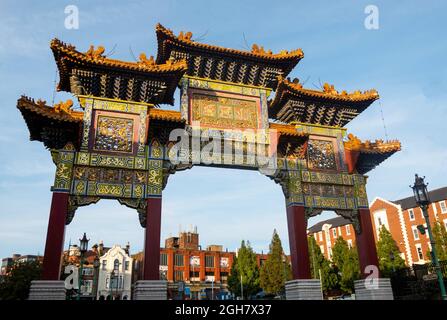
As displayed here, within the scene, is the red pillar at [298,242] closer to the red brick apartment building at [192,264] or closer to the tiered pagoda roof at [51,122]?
the tiered pagoda roof at [51,122]

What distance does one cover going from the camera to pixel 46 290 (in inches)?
434

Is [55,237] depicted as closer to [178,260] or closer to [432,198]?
[432,198]

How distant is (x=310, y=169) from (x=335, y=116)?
3181 millimetres

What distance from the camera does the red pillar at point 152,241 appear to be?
1201cm

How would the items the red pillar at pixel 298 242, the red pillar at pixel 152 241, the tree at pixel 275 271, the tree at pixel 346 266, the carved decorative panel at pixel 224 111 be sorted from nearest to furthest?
the red pillar at pixel 152 241 < the red pillar at pixel 298 242 < the carved decorative panel at pixel 224 111 < the tree at pixel 346 266 < the tree at pixel 275 271

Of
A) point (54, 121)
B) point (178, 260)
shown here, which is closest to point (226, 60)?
point (54, 121)

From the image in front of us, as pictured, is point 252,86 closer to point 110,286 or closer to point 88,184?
point 88,184

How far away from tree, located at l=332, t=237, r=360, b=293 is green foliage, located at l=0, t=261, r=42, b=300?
2686 centimetres

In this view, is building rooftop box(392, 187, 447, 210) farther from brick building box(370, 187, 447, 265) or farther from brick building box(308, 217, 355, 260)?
brick building box(308, 217, 355, 260)

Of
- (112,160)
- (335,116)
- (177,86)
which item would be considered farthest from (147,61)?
(335,116)

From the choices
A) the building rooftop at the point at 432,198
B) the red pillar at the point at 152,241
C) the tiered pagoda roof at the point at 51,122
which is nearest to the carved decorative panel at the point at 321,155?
the red pillar at the point at 152,241

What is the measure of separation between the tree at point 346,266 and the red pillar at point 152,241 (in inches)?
1035

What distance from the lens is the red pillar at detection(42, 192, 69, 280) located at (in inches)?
446

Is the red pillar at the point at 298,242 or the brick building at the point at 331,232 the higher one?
the brick building at the point at 331,232
